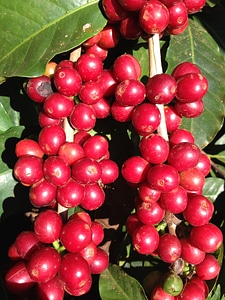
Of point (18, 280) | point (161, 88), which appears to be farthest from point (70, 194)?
point (161, 88)

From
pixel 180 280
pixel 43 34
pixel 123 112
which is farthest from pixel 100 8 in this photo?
pixel 180 280

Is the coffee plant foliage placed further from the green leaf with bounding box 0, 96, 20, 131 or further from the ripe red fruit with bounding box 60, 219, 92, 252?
the ripe red fruit with bounding box 60, 219, 92, 252

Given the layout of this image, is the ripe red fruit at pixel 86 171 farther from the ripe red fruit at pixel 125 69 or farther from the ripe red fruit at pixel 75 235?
the ripe red fruit at pixel 125 69

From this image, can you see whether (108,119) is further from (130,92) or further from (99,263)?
(99,263)

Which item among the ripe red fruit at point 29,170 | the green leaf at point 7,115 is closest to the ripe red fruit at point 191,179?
the ripe red fruit at point 29,170

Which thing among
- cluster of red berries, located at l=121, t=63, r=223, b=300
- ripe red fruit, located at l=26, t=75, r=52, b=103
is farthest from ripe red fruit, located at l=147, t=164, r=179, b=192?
ripe red fruit, located at l=26, t=75, r=52, b=103
